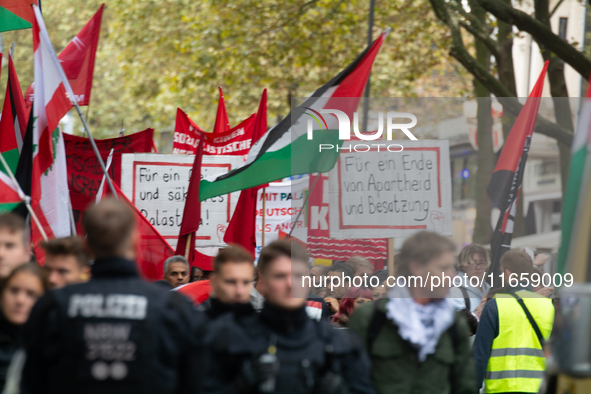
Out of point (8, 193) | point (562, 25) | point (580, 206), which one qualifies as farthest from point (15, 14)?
point (562, 25)

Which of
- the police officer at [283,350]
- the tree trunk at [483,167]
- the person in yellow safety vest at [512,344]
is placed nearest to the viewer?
the police officer at [283,350]

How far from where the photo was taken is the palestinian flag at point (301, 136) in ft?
21.2

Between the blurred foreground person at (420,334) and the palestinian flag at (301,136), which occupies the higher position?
the palestinian flag at (301,136)

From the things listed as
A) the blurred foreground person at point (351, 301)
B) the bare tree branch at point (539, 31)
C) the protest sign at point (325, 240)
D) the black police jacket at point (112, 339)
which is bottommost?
the blurred foreground person at point (351, 301)

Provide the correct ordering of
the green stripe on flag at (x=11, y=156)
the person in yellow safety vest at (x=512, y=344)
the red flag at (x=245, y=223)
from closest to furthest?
the person in yellow safety vest at (x=512, y=344) → the green stripe on flag at (x=11, y=156) → the red flag at (x=245, y=223)

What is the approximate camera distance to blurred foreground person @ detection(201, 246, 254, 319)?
3361 millimetres

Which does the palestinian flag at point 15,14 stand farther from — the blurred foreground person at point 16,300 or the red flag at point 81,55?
the blurred foreground person at point 16,300

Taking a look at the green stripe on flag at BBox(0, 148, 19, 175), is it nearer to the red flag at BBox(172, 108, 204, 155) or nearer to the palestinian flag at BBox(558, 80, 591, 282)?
the red flag at BBox(172, 108, 204, 155)

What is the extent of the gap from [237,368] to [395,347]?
755 millimetres

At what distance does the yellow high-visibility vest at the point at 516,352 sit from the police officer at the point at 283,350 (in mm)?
1986

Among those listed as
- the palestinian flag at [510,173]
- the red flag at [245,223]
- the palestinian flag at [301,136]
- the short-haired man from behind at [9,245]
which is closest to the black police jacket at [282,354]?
the short-haired man from behind at [9,245]

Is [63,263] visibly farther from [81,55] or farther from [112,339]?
[81,55]

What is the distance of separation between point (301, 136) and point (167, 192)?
276 centimetres

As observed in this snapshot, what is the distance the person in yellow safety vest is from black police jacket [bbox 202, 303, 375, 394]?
1.95 metres
